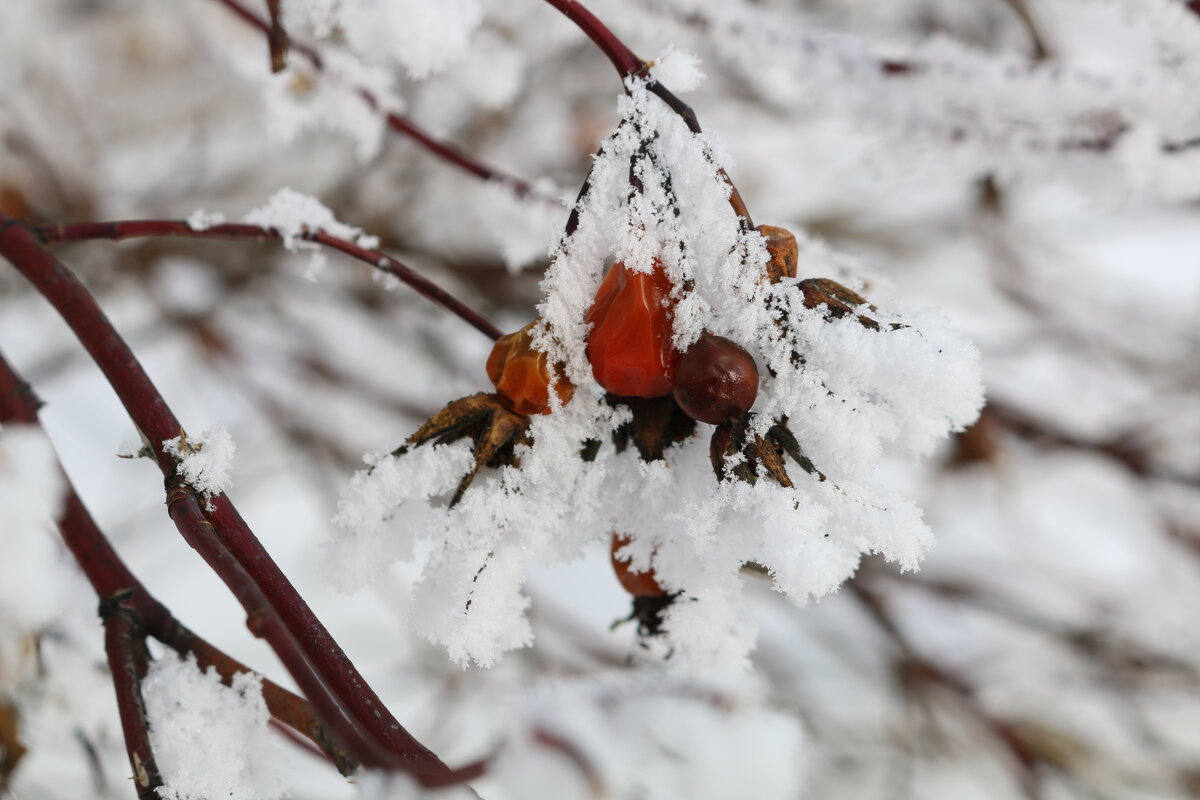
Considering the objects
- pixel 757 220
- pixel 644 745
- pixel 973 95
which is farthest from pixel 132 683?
pixel 757 220

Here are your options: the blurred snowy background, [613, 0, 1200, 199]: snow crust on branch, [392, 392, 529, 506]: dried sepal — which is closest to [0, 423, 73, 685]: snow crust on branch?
[392, 392, 529, 506]: dried sepal

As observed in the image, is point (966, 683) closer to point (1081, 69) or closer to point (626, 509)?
point (1081, 69)

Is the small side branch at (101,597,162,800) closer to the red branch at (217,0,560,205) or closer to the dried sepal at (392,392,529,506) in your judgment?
the dried sepal at (392,392,529,506)

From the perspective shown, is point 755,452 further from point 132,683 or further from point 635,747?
point 132,683

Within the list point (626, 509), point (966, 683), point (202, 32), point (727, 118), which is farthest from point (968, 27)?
point (626, 509)

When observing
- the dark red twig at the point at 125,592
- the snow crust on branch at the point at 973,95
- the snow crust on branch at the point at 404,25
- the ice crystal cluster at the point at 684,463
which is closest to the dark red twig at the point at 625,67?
the ice crystal cluster at the point at 684,463

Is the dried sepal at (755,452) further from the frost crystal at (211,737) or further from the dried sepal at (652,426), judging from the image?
the frost crystal at (211,737)
